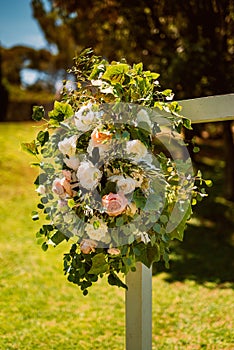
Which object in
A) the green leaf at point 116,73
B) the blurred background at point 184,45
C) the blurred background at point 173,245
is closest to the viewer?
the green leaf at point 116,73

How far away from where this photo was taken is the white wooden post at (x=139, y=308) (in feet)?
4.80

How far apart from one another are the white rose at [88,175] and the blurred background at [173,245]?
35cm

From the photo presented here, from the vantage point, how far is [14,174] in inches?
263

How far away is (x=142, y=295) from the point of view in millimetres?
1461

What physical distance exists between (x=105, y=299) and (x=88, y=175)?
2.22m

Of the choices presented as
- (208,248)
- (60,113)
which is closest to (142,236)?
(60,113)

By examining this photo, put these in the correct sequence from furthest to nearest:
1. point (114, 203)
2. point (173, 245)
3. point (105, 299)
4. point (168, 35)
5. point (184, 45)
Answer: point (168, 35)
point (184, 45)
point (173, 245)
point (105, 299)
point (114, 203)

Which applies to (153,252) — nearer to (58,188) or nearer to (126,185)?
(126,185)

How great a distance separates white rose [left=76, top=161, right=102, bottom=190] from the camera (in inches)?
49.4

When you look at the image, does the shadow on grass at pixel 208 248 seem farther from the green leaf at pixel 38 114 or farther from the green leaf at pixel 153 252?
the green leaf at pixel 38 114

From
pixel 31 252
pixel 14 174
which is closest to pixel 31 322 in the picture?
pixel 31 252

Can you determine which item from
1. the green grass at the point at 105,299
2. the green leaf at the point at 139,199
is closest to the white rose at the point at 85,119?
the green leaf at the point at 139,199

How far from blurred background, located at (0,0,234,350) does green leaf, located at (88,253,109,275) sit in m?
0.45

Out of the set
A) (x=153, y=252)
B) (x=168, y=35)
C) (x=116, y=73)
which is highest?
(x=168, y=35)
